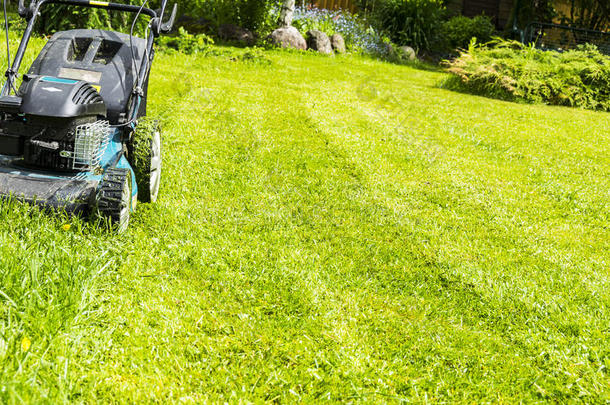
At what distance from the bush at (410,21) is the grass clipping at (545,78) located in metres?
5.53

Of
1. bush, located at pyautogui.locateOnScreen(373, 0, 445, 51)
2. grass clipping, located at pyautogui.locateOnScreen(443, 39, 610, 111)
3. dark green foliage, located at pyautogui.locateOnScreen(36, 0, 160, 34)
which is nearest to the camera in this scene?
dark green foliage, located at pyautogui.locateOnScreen(36, 0, 160, 34)

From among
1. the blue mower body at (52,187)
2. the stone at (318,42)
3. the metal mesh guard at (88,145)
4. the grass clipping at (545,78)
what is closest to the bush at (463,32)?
Answer: the stone at (318,42)

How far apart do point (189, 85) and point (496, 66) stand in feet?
18.5

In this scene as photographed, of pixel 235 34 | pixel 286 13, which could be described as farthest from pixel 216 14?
pixel 286 13

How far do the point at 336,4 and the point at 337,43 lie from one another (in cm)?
446

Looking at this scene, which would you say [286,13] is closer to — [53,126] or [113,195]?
[53,126]

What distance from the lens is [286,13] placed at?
12.8 m

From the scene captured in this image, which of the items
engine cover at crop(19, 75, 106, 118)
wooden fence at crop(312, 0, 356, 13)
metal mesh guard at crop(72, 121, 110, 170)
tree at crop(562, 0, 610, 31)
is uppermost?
tree at crop(562, 0, 610, 31)

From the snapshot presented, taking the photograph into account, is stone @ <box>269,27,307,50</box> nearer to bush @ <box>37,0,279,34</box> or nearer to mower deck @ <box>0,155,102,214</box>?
bush @ <box>37,0,279,34</box>

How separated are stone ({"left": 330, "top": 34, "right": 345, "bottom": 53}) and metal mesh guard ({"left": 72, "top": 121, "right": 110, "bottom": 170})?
10.9 m

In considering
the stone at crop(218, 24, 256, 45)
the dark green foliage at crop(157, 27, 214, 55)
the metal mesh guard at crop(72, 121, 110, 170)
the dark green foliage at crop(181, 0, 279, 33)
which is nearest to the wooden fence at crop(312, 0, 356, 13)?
the dark green foliage at crop(181, 0, 279, 33)

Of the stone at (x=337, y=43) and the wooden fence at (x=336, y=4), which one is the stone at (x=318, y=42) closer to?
the stone at (x=337, y=43)

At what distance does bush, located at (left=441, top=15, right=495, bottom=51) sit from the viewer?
Answer: 15367 millimetres

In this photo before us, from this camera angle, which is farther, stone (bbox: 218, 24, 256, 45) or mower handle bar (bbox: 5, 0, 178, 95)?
stone (bbox: 218, 24, 256, 45)
